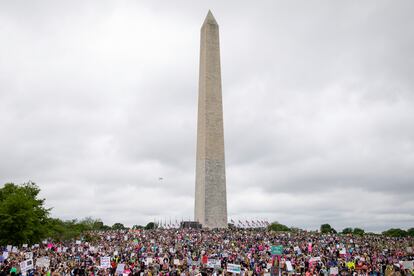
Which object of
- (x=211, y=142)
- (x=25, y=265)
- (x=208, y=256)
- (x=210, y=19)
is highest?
(x=210, y=19)

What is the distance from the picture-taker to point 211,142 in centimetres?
6016

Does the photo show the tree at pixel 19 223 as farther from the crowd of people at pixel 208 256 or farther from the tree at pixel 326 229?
the tree at pixel 326 229

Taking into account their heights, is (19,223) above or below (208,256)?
above

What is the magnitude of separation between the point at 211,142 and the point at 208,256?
2842cm

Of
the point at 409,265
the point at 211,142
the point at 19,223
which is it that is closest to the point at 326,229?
the point at 211,142

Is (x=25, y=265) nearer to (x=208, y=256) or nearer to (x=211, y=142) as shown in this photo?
(x=208, y=256)

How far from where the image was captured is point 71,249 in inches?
1473

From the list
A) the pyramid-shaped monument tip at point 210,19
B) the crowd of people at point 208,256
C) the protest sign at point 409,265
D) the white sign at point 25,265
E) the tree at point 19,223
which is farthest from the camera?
the pyramid-shaped monument tip at point 210,19

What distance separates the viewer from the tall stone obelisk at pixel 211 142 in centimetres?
5941

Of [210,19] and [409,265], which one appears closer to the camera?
[409,265]

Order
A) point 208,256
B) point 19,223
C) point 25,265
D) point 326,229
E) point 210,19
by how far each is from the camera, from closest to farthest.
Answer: point 25,265 < point 208,256 < point 19,223 < point 210,19 < point 326,229

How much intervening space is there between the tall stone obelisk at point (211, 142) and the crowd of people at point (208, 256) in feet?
28.1

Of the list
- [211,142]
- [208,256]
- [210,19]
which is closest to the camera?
[208,256]

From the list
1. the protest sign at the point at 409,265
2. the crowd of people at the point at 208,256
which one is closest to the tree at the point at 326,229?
the crowd of people at the point at 208,256
